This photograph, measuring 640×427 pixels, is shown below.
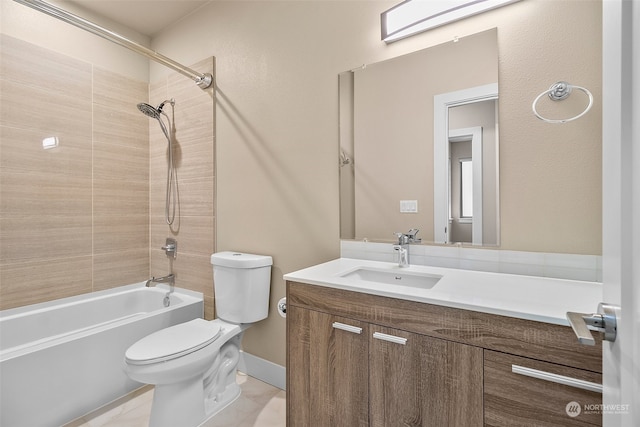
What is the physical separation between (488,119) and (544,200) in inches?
16.0

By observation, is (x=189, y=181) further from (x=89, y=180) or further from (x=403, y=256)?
(x=403, y=256)

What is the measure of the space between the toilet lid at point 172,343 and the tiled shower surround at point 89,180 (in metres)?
0.59

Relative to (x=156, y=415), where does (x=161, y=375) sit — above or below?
above

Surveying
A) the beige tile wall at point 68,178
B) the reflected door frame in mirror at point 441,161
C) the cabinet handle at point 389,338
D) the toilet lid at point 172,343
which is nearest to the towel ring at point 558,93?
the reflected door frame in mirror at point 441,161

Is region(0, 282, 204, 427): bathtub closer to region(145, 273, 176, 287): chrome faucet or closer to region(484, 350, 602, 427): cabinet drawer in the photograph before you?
region(145, 273, 176, 287): chrome faucet

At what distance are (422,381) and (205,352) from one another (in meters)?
1.11

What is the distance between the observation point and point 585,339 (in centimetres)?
46

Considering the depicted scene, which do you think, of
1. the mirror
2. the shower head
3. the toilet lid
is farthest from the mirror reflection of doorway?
Answer: the shower head

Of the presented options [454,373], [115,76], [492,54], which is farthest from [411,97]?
[115,76]

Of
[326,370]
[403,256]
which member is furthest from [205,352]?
[403,256]

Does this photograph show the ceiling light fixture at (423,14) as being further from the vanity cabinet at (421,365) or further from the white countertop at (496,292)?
the vanity cabinet at (421,365)

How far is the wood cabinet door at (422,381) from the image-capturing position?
0.89 m

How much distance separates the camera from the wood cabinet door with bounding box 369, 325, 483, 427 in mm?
893

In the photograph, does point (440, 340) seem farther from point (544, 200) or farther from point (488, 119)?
point (488, 119)
